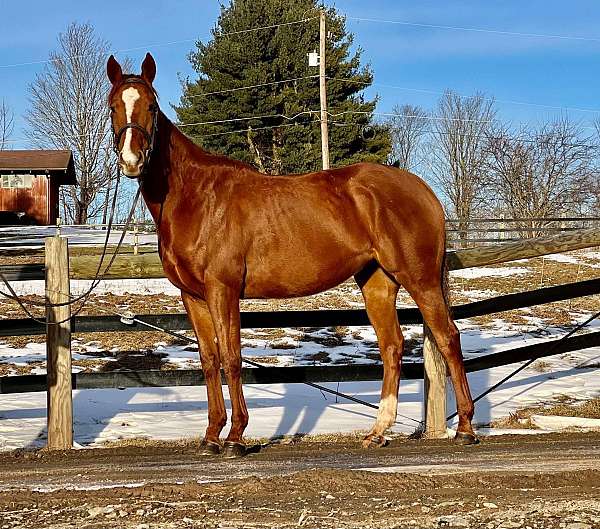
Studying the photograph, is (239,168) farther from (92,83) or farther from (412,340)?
(92,83)

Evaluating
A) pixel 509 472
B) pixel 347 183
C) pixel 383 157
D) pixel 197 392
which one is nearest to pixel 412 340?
pixel 197 392

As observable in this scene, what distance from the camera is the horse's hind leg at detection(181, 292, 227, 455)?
17.6ft

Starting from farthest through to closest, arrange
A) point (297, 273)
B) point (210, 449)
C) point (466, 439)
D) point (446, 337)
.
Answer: point (446, 337), point (466, 439), point (297, 273), point (210, 449)

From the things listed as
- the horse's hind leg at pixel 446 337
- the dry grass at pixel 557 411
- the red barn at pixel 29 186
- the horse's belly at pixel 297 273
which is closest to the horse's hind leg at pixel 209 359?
the horse's belly at pixel 297 273

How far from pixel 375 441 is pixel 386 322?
0.91m

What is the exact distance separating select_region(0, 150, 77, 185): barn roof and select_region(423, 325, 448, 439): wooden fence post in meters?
35.3

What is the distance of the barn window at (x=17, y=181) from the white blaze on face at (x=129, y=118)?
1458 inches

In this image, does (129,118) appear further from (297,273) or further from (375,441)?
(375,441)

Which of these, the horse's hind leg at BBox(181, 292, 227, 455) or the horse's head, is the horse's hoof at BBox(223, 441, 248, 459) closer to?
the horse's hind leg at BBox(181, 292, 227, 455)

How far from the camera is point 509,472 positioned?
432 centimetres

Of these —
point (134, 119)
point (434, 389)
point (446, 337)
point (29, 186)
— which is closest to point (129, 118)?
point (134, 119)

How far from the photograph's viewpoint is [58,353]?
572 centimetres

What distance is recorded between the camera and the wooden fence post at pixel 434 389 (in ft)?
19.9

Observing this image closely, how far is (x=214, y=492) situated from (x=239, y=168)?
2.43 m
